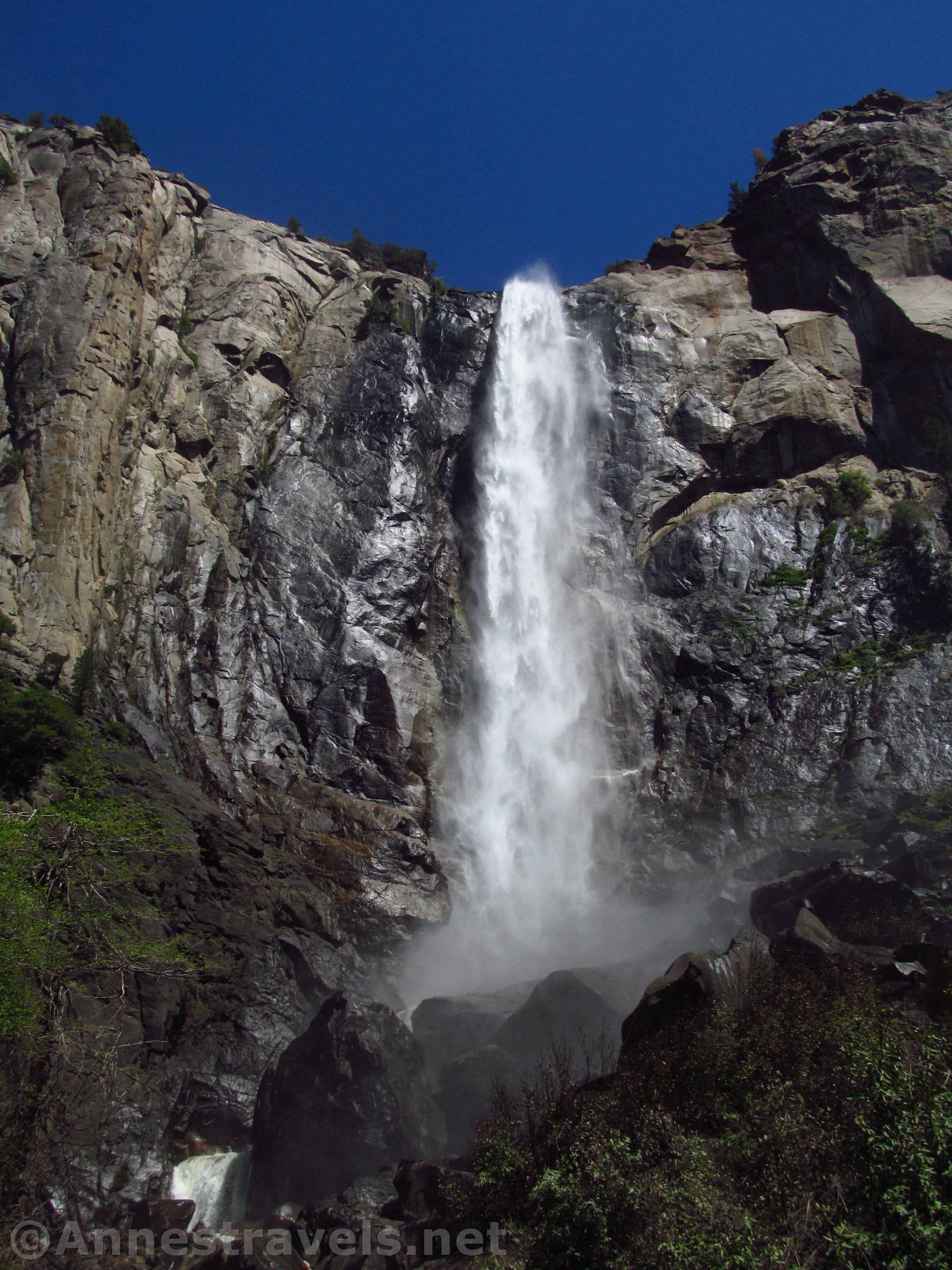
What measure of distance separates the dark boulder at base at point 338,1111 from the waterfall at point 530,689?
24.5 ft

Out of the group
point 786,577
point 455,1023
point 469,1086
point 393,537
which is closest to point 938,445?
point 786,577

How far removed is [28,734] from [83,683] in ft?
9.57

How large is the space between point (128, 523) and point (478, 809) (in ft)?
50.0

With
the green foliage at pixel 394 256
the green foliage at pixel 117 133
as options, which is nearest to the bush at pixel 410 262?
the green foliage at pixel 394 256

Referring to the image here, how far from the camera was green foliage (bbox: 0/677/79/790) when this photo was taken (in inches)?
654

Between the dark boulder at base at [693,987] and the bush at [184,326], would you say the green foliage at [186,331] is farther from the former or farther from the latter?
the dark boulder at base at [693,987]

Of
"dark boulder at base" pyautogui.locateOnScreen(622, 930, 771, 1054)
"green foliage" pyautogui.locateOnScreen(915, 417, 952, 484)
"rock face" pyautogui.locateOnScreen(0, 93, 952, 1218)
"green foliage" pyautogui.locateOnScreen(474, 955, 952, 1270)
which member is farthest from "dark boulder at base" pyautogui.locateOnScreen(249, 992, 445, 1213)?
"green foliage" pyautogui.locateOnScreen(915, 417, 952, 484)

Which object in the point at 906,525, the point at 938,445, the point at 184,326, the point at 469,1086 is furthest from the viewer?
the point at 184,326

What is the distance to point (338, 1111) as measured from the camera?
49.1 feet

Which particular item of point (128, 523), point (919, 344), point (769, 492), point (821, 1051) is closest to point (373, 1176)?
point (821, 1051)

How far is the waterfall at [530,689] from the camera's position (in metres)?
25.5

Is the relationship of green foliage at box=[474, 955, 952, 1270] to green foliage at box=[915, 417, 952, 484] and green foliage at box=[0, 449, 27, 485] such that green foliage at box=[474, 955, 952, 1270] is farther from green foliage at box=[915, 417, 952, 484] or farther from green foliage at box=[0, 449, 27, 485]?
green foliage at box=[915, 417, 952, 484]

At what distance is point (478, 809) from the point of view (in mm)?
28109

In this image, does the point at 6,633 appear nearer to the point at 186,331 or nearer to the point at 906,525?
the point at 186,331
